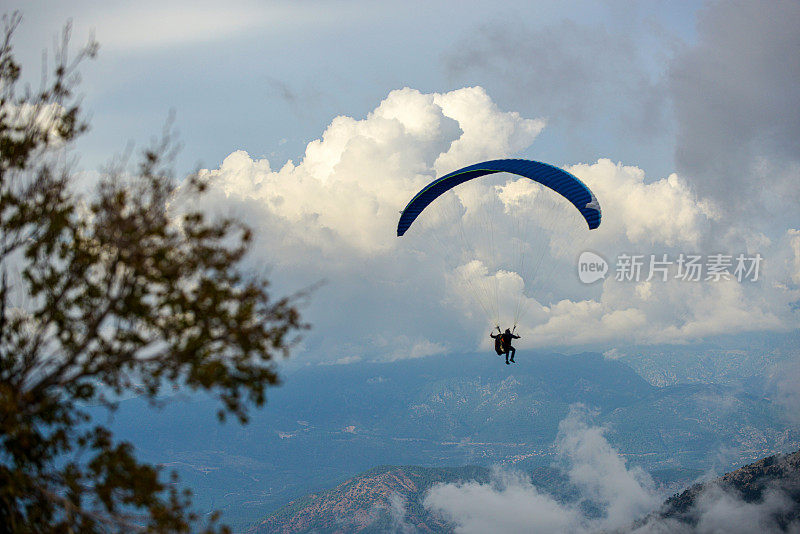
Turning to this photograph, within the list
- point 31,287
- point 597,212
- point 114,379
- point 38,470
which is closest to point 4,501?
point 38,470

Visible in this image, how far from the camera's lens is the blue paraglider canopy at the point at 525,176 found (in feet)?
108

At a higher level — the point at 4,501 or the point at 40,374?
the point at 40,374

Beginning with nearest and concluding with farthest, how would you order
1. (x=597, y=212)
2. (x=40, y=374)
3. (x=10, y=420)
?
(x=10, y=420)
(x=40, y=374)
(x=597, y=212)

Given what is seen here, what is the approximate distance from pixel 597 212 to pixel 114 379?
27092mm

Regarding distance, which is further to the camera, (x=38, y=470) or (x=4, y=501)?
(x=38, y=470)

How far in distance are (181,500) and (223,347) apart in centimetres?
326

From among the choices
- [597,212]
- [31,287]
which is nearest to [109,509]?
[31,287]

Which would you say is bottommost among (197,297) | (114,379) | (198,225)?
(114,379)

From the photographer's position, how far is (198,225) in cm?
1199

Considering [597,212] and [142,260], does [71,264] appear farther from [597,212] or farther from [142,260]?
[597,212]

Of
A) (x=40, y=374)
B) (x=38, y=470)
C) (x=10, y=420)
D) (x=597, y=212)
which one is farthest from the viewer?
(x=597, y=212)

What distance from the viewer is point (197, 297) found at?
11938 mm

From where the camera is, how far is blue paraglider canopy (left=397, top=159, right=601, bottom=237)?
108 feet

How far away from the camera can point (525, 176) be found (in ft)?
115
